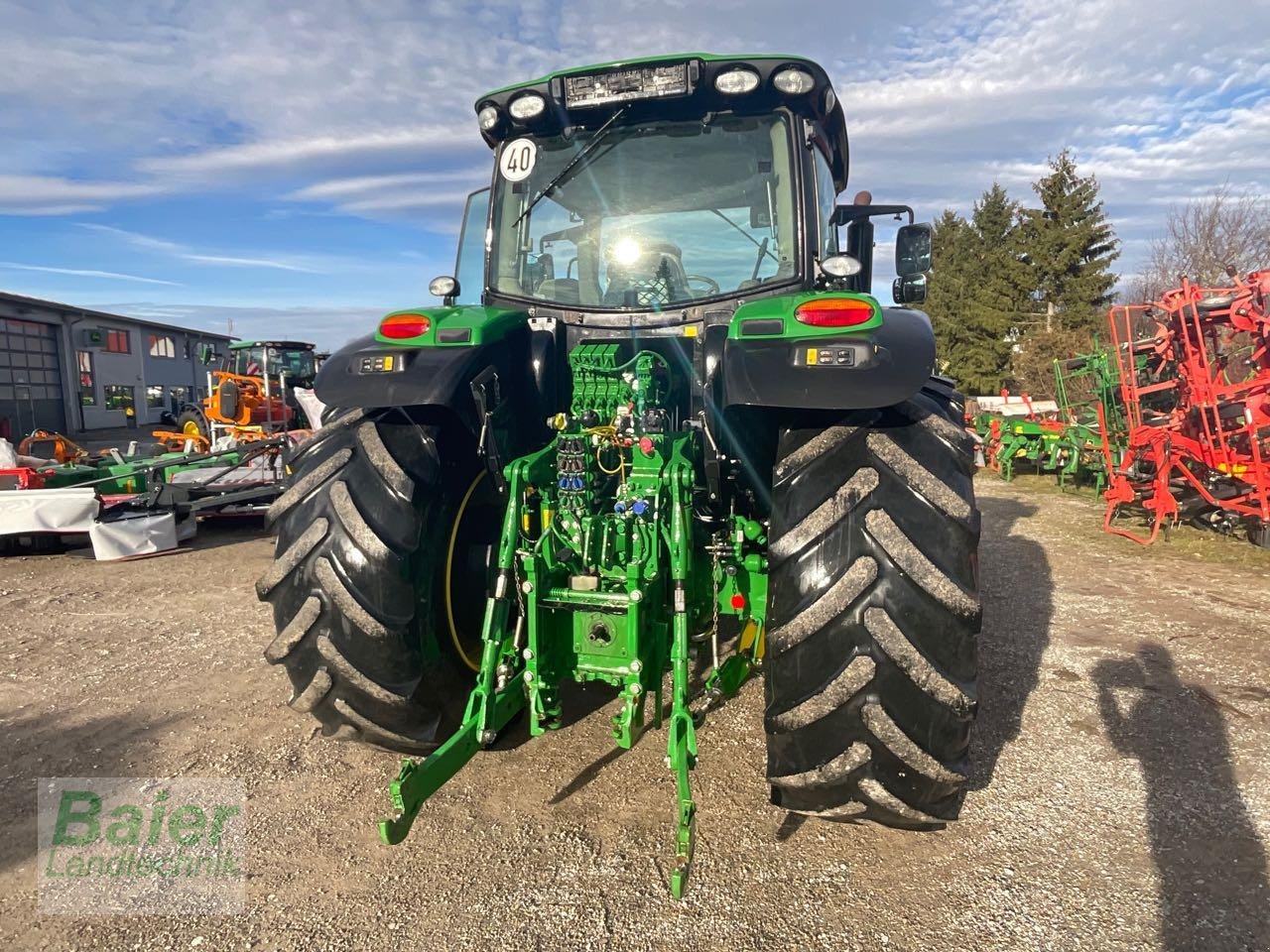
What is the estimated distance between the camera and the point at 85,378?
84.6ft

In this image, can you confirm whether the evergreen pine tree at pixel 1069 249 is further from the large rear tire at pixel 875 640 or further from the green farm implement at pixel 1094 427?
the large rear tire at pixel 875 640

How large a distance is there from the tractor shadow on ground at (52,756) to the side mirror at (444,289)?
7.34 feet

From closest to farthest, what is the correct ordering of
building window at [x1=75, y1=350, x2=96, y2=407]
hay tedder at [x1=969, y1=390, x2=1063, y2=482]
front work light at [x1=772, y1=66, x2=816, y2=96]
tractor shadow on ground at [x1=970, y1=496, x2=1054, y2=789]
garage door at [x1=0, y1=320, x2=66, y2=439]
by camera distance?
front work light at [x1=772, y1=66, x2=816, y2=96] < tractor shadow on ground at [x1=970, y1=496, x2=1054, y2=789] < hay tedder at [x1=969, y1=390, x2=1063, y2=482] < garage door at [x1=0, y1=320, x2=66, y2=439] < building window at [x1=75, y1=350, x2=96, y2=407]

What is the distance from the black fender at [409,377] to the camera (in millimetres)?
2557

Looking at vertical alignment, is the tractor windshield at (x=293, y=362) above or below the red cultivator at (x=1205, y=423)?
above

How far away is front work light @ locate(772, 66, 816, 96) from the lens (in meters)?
2.99

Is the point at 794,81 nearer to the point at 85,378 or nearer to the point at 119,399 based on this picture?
the point at 85,378

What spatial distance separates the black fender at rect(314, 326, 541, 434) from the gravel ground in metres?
1.38

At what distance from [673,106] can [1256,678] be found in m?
3.96

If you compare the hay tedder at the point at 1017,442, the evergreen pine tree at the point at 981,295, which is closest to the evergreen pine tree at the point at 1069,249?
the evergreen pine tree at the point at 981,295

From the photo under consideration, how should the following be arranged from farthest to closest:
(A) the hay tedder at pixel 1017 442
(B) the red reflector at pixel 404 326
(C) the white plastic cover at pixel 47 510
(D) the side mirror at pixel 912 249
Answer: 1. (A) the hay tedder at pixel 1017 442
2. (C) the white plastic cover at pixel 47 510
3. (D) the side mirror at pixel 912 249
4. (B) the red reflector at pixel 404 326

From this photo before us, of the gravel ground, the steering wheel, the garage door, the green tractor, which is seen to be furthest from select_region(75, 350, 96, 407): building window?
the steering wheel

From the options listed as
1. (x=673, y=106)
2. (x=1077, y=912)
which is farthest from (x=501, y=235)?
(x=1077, y=912)

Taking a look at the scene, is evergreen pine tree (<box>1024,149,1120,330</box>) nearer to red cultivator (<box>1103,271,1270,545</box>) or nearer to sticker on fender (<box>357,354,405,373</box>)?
red cultivator (<box>1103,271,1270,545</box>)
